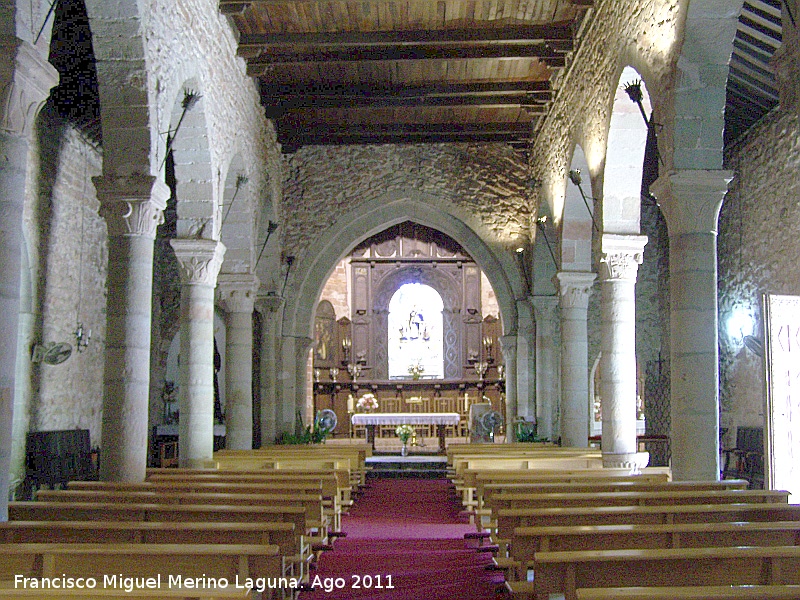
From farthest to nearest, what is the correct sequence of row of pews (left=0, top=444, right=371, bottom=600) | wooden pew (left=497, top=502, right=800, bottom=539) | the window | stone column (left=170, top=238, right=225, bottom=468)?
the window → stone column (left=170, top=238, right=225, bottom=468) → wooden pew (left=497, top=502, right=800, bottom=539) → row of pews (left=0, top=444, right=371, bottom=600)

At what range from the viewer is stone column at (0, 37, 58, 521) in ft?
18.3

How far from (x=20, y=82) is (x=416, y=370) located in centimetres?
1992

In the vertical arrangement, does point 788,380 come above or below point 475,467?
above

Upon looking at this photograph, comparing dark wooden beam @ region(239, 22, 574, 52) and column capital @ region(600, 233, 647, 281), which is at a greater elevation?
dark wooden beam @ region(239, 22, 574, 52)

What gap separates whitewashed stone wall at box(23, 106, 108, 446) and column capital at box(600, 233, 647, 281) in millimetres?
7465

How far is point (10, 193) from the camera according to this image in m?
5.73

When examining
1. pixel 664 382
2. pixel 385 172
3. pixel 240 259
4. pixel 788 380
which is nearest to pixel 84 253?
pixel 240 259

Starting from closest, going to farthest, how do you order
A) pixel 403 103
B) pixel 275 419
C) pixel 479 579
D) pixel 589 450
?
pixel 479 579 < pixel 589 450 < pixel 403 103 < pixel 275 419

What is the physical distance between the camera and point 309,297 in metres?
18.3

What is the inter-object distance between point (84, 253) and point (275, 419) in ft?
18.2

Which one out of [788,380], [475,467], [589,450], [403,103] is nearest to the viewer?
[788,380]

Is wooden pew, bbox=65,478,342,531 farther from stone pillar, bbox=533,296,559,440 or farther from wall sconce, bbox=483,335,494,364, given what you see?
wall sconce, bbox=483,335,494,364

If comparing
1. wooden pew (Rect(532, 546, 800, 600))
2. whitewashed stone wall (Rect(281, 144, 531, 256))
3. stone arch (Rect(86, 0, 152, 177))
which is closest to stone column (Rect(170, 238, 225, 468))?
stone arch (Rect(86, 0, 152, 177))

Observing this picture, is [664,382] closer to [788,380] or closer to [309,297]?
[309,297]
